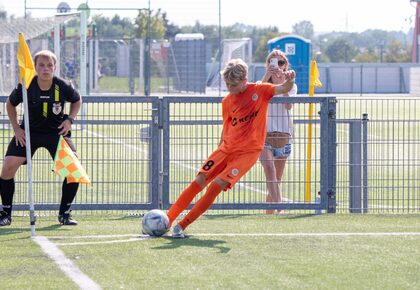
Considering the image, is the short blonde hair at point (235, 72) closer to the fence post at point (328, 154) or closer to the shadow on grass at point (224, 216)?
the shadow on grass at point (224, 216)

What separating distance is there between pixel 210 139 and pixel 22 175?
2.64 meters

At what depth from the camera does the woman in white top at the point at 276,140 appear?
40.7ft

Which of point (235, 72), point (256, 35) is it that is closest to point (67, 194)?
point (235, 72)

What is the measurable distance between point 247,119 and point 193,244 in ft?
4.57

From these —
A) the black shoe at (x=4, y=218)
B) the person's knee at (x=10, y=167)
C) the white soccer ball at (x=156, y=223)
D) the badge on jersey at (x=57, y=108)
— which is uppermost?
the badge on jersey at (x=57, y=108)

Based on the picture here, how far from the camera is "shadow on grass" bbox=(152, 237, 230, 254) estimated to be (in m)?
9.51

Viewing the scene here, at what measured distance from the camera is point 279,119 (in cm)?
1249

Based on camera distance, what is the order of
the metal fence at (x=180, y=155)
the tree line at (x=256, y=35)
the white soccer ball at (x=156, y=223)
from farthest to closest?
the tree line at (x=256, y=35) → the metal fence at (x=180, y=155) → the white soccer ball at (x=156, y=223)

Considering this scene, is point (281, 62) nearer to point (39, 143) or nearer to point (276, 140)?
point (276, 140)

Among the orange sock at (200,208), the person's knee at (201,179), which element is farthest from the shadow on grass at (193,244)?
the person's knee at (201,179)

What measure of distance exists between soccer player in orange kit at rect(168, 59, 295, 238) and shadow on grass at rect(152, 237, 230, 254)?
13 centimetres

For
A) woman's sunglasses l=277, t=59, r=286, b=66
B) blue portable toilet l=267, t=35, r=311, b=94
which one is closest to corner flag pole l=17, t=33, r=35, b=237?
woman's sunglasses l=277, t=59, r=286, b=66

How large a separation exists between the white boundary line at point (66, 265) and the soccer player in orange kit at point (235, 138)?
1.18 meters

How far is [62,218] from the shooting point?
11227mm
